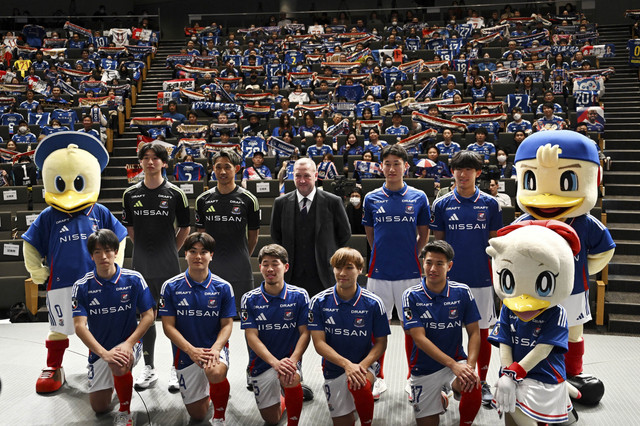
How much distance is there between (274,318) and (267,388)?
40cm

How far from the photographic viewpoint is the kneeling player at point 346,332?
327cm

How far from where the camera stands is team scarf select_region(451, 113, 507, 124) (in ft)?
31.0

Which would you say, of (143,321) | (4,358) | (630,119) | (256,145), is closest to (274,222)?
(143,321)

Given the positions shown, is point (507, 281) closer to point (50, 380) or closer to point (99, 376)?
point (99, 376)

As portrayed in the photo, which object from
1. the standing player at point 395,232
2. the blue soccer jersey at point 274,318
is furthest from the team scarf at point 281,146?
the blue soccer jersey at point 274,318

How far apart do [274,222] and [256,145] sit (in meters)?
5.40

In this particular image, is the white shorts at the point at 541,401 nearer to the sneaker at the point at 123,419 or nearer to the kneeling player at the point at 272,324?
the kneeling player at the point at 272,324

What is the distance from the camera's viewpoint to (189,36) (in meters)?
16.4

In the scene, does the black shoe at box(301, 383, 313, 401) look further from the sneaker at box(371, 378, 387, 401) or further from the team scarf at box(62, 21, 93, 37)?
the team scarf at box(62, 21, 93, 37)

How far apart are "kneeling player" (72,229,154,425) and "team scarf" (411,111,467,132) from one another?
266 inches

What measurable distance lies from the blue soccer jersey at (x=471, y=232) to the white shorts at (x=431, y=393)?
68 centimetres

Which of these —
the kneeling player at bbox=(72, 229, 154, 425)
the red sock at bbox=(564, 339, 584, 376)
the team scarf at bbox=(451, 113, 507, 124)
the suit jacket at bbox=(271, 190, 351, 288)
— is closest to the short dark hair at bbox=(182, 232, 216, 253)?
the kneeling player at bbox=(72, 229, 154, 425)

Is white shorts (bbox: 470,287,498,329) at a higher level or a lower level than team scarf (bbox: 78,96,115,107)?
lower

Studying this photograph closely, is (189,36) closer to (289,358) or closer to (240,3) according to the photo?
(240,3)
